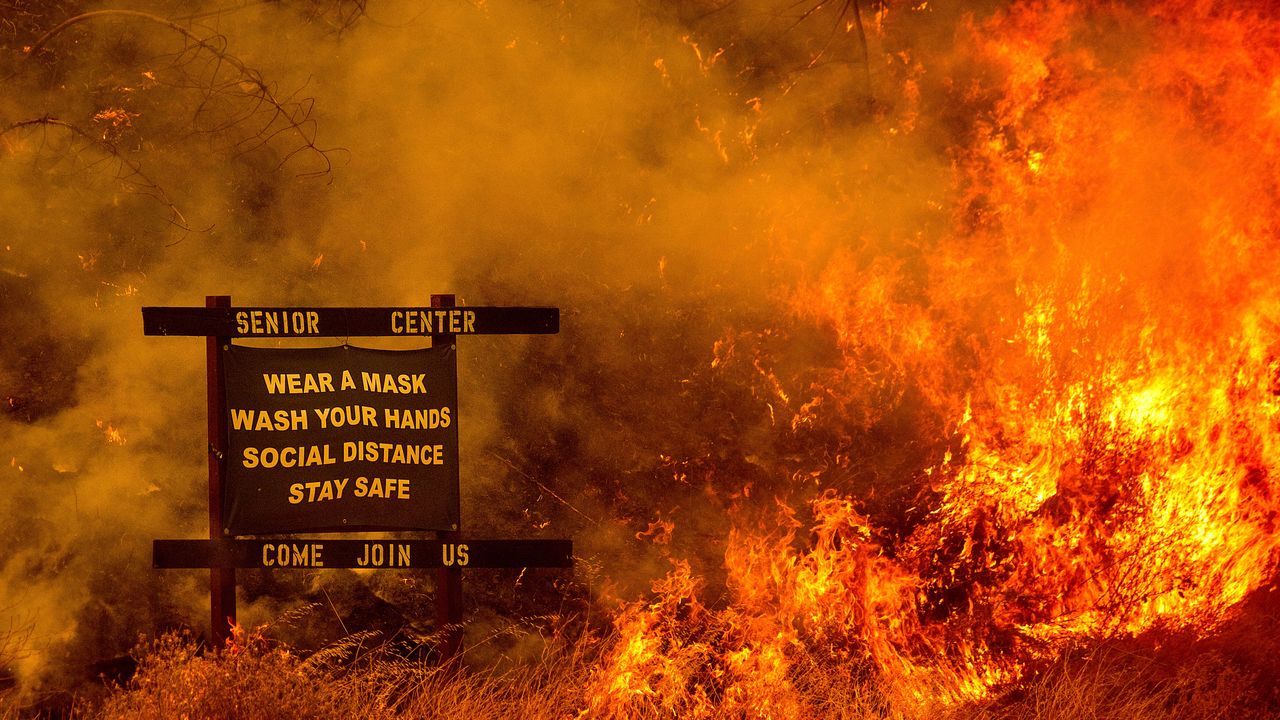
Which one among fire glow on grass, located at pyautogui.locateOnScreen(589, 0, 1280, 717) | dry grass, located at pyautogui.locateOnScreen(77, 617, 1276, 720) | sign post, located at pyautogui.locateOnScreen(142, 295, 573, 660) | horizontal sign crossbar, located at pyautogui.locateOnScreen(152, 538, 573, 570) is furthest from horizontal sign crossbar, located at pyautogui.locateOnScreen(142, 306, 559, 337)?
fire glow on grass, located at pyautogui.locateOnScreen(589, 0, 1280, 717)

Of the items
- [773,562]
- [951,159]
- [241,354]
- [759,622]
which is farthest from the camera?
[951,159]

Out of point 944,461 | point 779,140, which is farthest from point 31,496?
point 944,461

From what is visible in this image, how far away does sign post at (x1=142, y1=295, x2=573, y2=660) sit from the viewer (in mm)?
4910

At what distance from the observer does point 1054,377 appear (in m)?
6.47

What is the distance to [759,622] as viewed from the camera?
19.7ft

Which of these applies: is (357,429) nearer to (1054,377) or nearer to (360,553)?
(360,553)

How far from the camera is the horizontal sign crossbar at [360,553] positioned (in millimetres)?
4875

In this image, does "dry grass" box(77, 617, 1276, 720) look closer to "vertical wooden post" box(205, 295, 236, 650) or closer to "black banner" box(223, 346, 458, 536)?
"vertical wooden post" box(205, 295, 236, 650)

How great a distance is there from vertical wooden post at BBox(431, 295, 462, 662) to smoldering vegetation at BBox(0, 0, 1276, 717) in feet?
5.59

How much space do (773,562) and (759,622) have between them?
51cm

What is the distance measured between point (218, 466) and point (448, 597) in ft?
4.30

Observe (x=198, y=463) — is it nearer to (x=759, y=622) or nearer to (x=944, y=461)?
(x=759, y=622)

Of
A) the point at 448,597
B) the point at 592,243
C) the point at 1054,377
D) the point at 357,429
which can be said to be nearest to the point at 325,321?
the point at 357,429

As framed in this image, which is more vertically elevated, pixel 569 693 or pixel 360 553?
pixel 360 553
